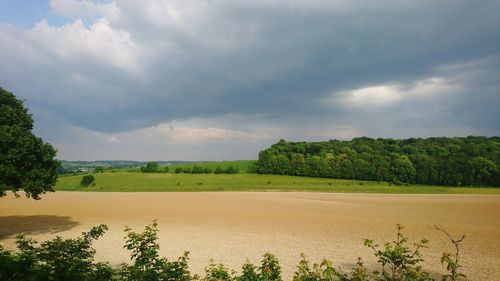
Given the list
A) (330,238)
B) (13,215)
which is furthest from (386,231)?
(13,215)

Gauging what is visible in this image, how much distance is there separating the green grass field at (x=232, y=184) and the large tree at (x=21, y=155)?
5135 cm

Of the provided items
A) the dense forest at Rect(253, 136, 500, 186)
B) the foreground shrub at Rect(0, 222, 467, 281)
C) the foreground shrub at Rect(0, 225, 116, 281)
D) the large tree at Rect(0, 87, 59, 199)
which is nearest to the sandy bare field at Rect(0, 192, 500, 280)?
the large tree at Rect(0, 87, 59, 199)

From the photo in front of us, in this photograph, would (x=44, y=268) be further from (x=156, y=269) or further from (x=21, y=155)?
(x=21, y=155)

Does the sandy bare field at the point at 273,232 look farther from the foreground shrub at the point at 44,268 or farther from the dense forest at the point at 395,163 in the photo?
the dense forest at the point at 395,163

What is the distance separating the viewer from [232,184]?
79.8 m

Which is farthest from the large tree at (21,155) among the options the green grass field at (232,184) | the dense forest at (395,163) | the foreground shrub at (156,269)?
the dense forest at (395,163)

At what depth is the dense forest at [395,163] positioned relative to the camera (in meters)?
83.1

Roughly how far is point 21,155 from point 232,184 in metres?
60.0

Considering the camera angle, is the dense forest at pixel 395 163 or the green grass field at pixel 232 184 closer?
the green grass field at pixel 232 184

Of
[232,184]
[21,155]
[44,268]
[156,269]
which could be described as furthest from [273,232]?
[232,184]

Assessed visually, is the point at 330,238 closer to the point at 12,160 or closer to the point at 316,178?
the point at 12,160

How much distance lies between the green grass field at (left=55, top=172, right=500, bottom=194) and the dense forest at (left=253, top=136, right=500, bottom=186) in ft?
16.9

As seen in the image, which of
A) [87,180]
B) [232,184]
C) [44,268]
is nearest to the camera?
[44,268]

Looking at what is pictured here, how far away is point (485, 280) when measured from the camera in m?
14.9
